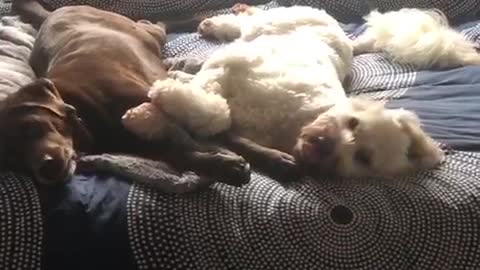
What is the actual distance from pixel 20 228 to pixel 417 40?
4.20ft

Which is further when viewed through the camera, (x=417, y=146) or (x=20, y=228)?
(x=417, y=146)

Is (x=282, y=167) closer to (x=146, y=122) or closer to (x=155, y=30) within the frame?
(x=146, y=122)

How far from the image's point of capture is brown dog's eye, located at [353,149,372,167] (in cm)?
164

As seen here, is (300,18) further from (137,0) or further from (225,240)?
(225,240)

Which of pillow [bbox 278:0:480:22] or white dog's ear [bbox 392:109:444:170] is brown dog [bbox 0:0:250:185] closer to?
white dog's ear [bbox 392:109:444:170]

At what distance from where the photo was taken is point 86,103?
1.68 meters

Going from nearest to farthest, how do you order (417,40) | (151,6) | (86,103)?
1. (86,103)
2. (417,40)
3. (151,6)

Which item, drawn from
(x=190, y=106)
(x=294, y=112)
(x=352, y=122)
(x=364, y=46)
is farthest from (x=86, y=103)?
(x=364, y=46)

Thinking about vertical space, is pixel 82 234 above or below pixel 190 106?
below

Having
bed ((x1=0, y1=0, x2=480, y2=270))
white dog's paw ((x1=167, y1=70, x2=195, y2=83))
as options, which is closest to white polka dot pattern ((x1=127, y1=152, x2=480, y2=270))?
bed ((x1=0, y1=0, x2=480, y2=270))

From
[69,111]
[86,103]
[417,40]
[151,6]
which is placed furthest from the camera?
[151,6]

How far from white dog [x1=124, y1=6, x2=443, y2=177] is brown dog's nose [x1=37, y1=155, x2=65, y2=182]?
21cm

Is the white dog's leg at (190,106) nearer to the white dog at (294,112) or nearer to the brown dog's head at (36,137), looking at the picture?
the white dog at (294,112)

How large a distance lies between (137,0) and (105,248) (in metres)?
1.20
